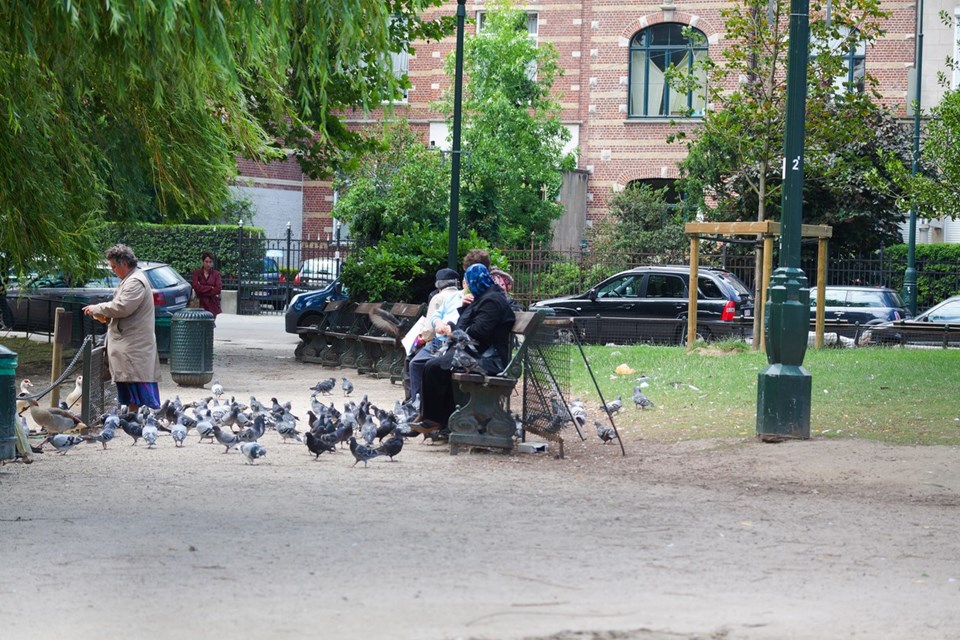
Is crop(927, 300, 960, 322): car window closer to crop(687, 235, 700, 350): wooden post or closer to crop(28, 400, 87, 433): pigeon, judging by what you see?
crop(687, 235, 700, 350): wooden post

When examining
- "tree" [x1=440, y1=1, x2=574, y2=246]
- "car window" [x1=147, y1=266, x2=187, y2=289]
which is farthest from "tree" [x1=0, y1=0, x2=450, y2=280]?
"tree" [x1=440, y1=1, x2=574, y2=246]

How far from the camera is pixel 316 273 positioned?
122 feet

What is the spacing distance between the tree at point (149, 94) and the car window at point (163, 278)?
353cm

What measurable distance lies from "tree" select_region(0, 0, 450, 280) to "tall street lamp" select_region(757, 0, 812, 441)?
3.40 metres

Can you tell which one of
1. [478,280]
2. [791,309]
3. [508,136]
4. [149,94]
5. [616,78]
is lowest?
[791,309]

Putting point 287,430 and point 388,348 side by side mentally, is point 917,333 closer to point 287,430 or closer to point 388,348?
point 388,348

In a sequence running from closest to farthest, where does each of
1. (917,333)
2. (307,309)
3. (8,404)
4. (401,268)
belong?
(8,404)
(401,268)
(917,333)
(307,309)

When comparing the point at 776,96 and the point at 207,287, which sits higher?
the point at 776,96

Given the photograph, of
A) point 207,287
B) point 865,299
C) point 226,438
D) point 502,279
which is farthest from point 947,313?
point 226,438

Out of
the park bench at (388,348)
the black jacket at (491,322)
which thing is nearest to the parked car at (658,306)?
the park bench at (388,348)

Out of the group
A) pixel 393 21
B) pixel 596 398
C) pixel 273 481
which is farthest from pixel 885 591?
pixel 393 21

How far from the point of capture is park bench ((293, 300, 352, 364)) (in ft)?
68.0

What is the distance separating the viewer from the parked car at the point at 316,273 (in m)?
36.5

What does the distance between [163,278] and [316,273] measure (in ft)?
47.2
